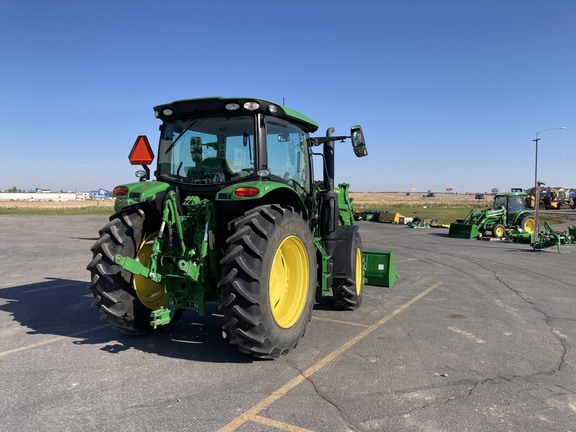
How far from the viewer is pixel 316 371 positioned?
4.20 metres

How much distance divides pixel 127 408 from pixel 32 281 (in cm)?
685

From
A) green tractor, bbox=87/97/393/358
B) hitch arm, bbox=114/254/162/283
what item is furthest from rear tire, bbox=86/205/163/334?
hitch arm, bbox=114/254/162/283

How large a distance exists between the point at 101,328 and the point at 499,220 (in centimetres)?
2060

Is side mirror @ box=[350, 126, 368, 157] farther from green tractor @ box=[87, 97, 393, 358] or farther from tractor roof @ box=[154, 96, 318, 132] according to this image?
tractor roof @ box=[154, 96, 318, 132]

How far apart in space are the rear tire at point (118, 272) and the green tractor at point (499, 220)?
1894 cm

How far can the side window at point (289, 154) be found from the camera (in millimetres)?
5109

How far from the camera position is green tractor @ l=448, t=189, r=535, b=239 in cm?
2073

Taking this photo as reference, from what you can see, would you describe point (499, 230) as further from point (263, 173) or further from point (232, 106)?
point (232, 106)

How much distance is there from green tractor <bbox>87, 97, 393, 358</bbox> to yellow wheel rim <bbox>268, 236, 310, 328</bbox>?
0.01 meters

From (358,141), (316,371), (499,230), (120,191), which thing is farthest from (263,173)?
(499,230)

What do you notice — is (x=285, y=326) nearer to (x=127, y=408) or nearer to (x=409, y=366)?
(x=409, y=366)

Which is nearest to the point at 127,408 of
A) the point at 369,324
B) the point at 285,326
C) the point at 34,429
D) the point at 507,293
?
the point at 34,429

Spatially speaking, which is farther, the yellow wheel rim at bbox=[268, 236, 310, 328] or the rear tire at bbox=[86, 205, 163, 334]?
the yellow wheel rim at bbox=[268, 236, 310, 328]

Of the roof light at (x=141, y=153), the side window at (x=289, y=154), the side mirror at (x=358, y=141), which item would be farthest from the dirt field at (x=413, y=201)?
the roof light at (x=141, y=153)
